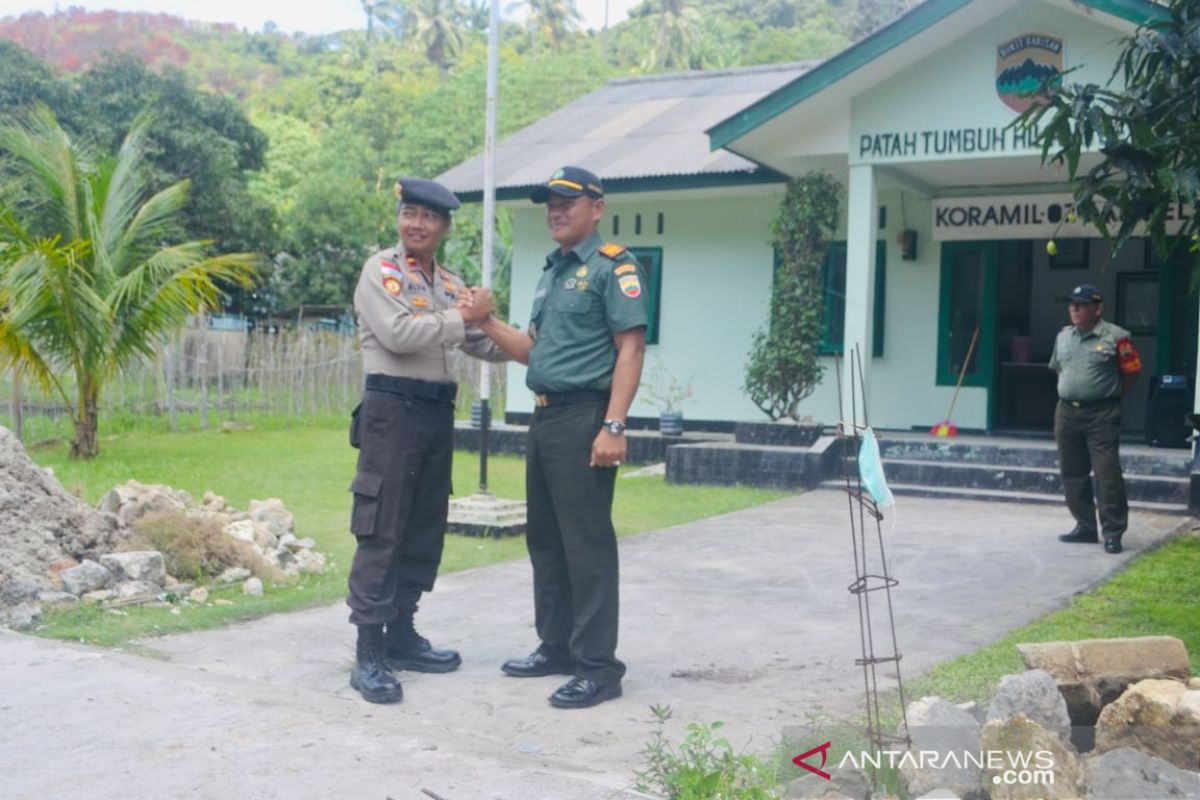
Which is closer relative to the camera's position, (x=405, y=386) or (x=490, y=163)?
(x=405, y=386)

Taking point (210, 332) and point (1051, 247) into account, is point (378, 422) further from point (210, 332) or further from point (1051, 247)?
point (210, 332)

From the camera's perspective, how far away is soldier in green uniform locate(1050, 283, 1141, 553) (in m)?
8.83

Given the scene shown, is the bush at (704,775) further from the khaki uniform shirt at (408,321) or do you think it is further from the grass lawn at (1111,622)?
the khaki uniform shirt at (408,321)

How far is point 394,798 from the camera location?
12.4 ft

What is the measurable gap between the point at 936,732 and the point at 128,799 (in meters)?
2.40

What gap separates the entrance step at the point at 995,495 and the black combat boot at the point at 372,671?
721 centimetres

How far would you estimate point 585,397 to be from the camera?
5121 mm

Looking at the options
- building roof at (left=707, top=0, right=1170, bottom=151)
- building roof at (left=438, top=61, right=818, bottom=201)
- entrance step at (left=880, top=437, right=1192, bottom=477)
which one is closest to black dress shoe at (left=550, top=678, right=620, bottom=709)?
entrance step at (left=880, top=437, right=1192, bottom=477)

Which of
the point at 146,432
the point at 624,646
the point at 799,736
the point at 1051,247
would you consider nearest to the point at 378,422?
the point at 624,646

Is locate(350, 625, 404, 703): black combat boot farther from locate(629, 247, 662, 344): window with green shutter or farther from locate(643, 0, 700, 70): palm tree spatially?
locate(643, 0, 700, 70): palm tree

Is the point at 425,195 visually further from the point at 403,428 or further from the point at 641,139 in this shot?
the point at 641,139

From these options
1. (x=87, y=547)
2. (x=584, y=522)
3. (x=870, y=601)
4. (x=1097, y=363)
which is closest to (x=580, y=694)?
(x=584, y=522)

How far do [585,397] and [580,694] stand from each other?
3.78 ft

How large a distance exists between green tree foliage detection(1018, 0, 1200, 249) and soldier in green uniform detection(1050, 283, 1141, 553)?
11.4ft
